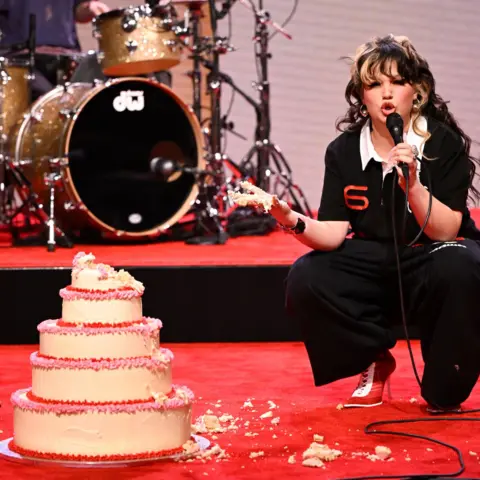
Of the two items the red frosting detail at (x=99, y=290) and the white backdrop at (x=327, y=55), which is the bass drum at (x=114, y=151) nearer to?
the white backdrop at (x=327, y=55)

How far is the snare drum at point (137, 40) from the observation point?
5.29 m

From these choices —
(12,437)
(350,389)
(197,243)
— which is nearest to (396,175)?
(350,389)

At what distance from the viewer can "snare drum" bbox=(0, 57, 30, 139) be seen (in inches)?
221

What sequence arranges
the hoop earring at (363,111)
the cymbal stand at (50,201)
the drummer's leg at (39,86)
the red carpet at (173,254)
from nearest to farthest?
the hoop earring at (363,111) < the red carpet at (173,254) < the cymbal stand at (50,201) < the drummer's leg at (39,86)

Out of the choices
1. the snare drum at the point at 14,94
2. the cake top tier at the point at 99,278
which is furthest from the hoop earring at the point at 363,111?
the snare drum at the point at 14,94

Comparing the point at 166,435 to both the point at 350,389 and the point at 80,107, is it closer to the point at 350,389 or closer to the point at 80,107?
the point at 350,389

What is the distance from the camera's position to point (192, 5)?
213 inches

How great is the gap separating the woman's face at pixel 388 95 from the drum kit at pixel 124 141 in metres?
2.44

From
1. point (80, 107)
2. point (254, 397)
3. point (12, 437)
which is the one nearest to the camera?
point (12, 437)

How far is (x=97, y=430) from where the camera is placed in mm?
2402

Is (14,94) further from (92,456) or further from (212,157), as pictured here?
(92,456)

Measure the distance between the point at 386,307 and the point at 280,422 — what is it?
1.61 feet

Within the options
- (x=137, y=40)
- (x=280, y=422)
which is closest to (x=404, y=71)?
(x=280, y=422)

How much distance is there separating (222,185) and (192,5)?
37.2 inches
